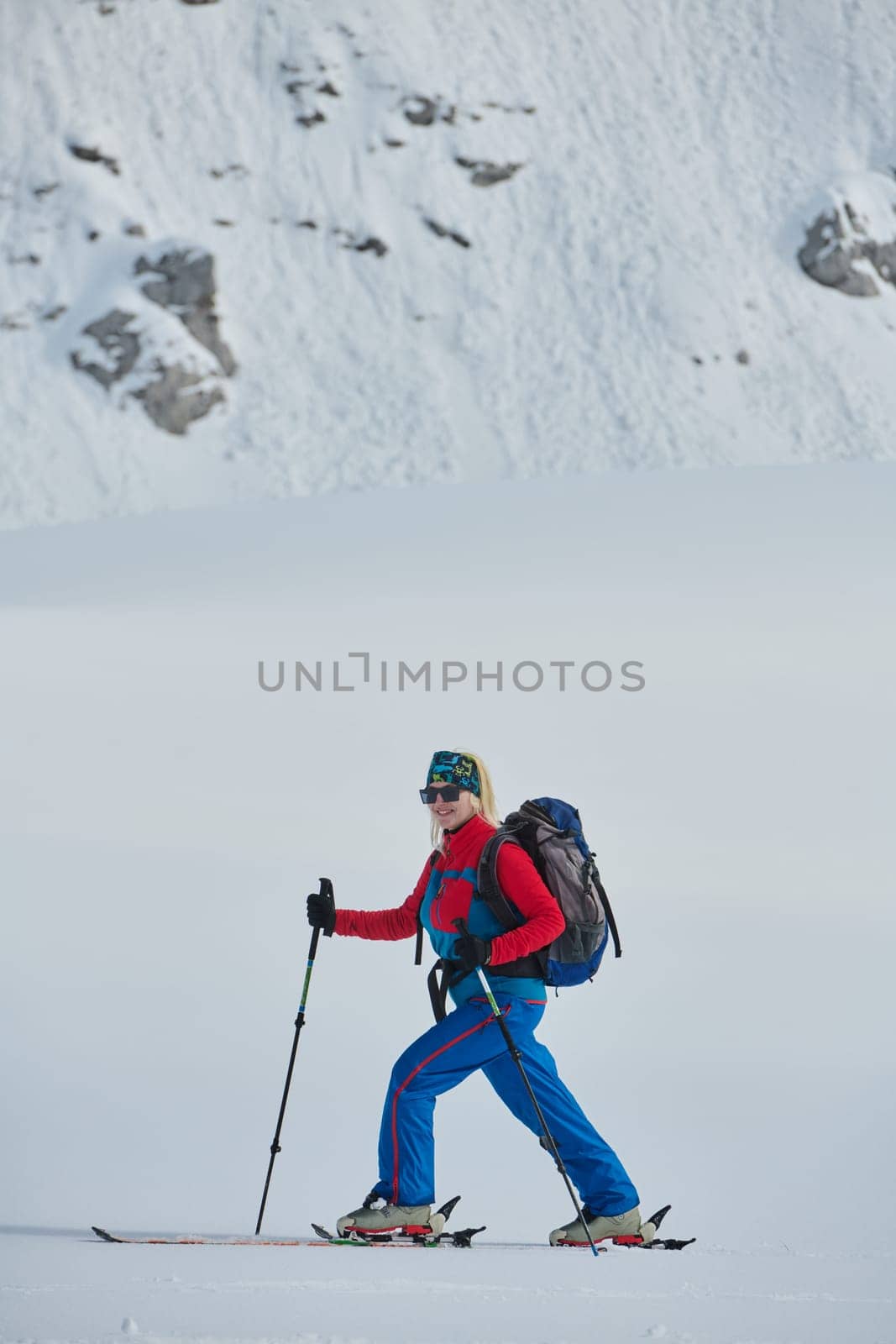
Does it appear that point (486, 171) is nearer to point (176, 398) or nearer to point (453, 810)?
point (176, 398)

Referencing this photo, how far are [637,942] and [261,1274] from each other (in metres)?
3.64

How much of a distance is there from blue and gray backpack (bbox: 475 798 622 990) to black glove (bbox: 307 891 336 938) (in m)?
0.45

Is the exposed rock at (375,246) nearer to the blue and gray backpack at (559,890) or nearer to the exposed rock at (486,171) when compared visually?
the exposed rock at (486,171)

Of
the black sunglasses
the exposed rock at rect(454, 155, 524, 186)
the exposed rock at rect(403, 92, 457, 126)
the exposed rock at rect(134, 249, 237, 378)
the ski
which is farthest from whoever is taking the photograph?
the exposed rock at rect(403, 92, 457, 126)

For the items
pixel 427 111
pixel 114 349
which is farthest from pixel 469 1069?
pixel 427 111

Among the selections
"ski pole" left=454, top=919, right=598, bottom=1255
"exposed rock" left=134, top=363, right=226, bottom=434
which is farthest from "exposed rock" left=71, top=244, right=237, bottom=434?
"ski pole" left=454, top=919, right=598, bottom=1255

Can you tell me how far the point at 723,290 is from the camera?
34.6 m

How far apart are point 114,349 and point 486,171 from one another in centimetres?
1154

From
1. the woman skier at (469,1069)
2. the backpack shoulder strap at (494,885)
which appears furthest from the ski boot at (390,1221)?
the backpack shoulder strap at (494,885)

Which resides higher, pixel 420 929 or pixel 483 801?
pixel 483 801

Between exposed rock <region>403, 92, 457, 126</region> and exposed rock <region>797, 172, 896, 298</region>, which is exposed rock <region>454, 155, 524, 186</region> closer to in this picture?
exposed rock <region>403, 92, 457, 126</region>

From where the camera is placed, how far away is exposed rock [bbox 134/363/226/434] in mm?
31141

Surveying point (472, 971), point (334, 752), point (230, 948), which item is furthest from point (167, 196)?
point (472, 971)

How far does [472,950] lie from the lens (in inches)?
136
